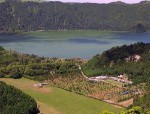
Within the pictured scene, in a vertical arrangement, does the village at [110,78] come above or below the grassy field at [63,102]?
above

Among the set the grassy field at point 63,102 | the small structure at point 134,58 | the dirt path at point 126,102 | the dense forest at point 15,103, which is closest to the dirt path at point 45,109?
the grassy field at point 63,102

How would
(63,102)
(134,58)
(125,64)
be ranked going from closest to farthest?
1. (63,102)
2. (125,64)
3. (134,58)

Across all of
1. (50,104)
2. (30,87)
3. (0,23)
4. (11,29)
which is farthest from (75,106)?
(0,23)

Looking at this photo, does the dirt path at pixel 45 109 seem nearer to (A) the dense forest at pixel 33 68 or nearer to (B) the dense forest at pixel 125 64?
(A) the dense forest at pixel 33 68

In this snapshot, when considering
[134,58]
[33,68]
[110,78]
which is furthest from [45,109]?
[134,58]

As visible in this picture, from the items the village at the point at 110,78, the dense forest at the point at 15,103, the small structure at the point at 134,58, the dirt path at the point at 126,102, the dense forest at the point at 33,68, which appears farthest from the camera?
the small structure at the point at 134,58

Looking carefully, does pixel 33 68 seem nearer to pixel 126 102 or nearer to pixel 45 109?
pixel 45 109

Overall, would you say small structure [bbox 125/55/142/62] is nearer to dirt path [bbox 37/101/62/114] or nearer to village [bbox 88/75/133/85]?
village [bbox 88/75/133/85]
